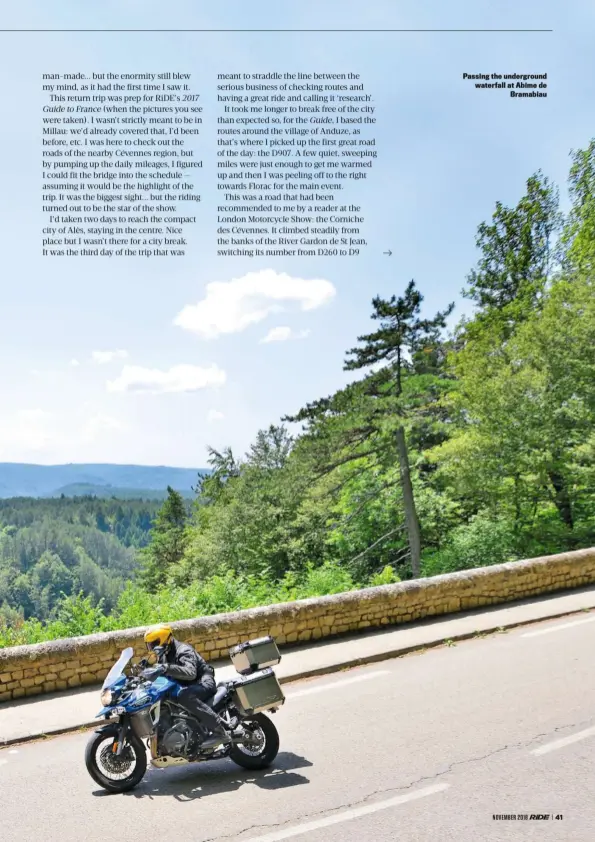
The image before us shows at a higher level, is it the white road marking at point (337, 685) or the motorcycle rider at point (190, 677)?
the motorcycle rider at point (190, 677)

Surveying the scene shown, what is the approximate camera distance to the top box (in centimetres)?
679

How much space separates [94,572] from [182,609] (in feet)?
540

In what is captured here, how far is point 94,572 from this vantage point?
168 meters

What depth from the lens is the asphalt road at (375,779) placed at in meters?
5.35

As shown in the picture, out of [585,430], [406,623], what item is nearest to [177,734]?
[406,623]

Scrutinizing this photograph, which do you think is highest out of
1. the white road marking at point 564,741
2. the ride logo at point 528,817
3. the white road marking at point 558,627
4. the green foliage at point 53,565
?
the ride logo at point 528,817

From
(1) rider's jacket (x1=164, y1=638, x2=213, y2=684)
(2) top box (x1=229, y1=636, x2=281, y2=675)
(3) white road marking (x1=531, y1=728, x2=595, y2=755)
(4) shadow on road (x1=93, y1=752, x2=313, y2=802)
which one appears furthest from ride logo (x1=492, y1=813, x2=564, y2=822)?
(1) rider's jacket (x1=164, y1=638, x2=213, y2=684)

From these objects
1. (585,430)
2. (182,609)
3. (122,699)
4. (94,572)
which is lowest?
(94,572)

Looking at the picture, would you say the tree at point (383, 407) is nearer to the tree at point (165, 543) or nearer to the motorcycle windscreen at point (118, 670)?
the motorcycle windscreen at point (118, 670)

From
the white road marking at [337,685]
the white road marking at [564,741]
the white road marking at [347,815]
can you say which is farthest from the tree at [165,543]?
the white road marking at [347,815]

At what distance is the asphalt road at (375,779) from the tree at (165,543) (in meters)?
57.1

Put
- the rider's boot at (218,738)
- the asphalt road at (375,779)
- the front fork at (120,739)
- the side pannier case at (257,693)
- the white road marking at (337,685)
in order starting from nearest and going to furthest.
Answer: the asphalt road at (375,779), the front fork at (120,739), the rider's boot at (218,738), the side pannier case at (257,693), the white road marking at (337,685)

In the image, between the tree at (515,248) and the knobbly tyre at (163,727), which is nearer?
the knobbly tyre at (163,727)

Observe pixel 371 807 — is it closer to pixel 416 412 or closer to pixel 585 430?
pixel 585 430
